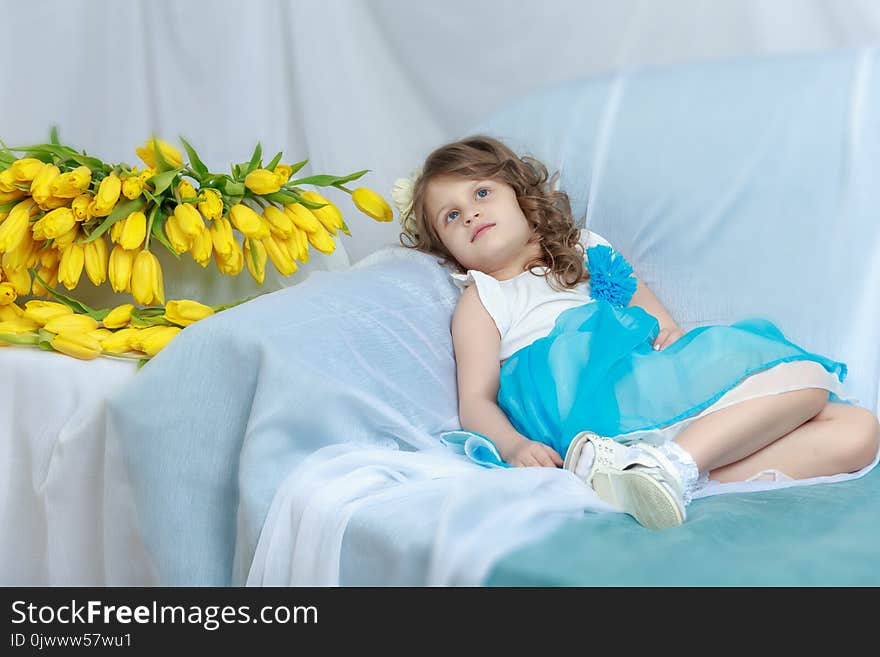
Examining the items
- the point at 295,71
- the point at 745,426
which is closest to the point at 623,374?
the point at 745,426

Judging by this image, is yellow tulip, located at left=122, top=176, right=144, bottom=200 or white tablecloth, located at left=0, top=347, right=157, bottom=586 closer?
white tablecloth, located at left=0, top=347, right=157, bottom=586

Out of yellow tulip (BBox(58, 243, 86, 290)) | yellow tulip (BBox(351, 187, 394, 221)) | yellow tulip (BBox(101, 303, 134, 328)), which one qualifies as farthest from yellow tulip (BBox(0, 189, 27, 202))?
yellow tulip (BBox(351, 187, 394, 221))

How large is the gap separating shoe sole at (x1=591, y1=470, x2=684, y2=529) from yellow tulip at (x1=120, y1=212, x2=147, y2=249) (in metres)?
0.71

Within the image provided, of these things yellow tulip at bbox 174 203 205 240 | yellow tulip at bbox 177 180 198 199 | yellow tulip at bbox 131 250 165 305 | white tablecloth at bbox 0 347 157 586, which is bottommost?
white tablecloth at bbox 0 347 157 586

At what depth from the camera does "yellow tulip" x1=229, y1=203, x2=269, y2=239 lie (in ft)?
4.71

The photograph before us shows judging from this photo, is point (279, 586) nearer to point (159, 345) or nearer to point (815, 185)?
point (159, 345)

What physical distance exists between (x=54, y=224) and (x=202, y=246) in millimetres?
196

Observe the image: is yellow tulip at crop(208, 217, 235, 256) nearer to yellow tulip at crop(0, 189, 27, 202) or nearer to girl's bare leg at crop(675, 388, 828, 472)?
yellow tulip at crop(0, 189, 27, 202)

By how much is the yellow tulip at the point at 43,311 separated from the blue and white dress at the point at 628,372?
1.94ft

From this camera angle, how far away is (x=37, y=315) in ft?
4.41
